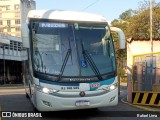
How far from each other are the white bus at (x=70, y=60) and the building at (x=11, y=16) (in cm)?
9885

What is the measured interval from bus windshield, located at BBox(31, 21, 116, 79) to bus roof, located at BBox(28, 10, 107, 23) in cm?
22

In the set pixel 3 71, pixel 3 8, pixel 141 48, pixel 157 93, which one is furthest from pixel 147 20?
pixel 3 8

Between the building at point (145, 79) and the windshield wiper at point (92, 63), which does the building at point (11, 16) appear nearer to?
the building at point (145, 79)

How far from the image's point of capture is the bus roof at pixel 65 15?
11.1 metres

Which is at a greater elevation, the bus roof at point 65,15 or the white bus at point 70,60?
the bus roof at point 65,15

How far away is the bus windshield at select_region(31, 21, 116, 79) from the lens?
34.3 feet

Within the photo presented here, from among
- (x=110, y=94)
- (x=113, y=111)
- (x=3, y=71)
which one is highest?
(x=110, y=94)

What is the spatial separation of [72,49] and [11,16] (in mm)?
102347

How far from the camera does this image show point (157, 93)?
45.1ft

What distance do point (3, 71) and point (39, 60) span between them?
59.8 meters

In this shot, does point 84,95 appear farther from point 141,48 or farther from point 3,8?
point 3,8

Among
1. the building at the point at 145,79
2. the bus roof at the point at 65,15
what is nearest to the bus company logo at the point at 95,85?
the bus roof at the point at 65,15

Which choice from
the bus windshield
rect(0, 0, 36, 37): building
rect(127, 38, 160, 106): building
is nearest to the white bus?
the bus windshield

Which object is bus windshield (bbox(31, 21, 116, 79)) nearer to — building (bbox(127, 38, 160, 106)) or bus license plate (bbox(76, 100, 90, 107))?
bus license plate (bbox(76, 100, 90, 107))
